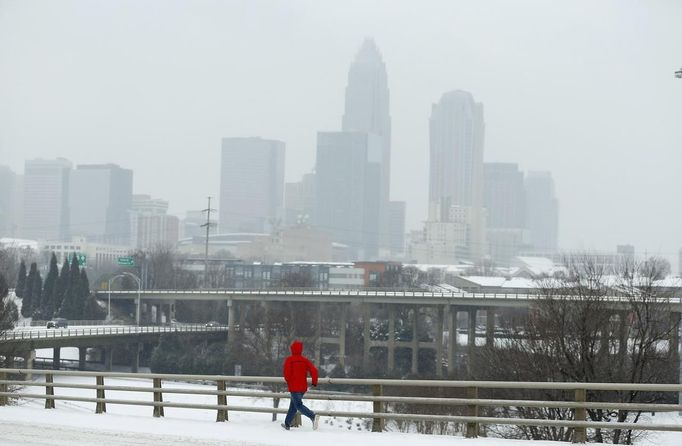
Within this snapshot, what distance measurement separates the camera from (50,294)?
114062mm

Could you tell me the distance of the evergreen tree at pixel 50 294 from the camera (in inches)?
4414

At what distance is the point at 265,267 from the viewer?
16975 cm

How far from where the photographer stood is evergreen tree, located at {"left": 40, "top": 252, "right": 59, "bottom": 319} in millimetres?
112125

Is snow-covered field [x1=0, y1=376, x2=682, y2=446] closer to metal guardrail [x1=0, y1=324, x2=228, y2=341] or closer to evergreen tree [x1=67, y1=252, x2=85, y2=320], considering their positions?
metal guardrail [x1=0, y1=324, x2=228, y2=341]

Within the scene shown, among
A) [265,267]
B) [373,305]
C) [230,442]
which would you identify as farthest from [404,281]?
[230,442]

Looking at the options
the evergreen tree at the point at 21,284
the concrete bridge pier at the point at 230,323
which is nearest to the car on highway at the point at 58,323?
the evergreen tree at the point at 21,284

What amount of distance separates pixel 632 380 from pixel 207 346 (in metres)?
71.9

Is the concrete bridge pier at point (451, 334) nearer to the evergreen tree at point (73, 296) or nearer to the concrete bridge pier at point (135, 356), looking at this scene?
the concrete bridge pier at point (135, 356)

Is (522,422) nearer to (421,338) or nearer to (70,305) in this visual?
(421,338)

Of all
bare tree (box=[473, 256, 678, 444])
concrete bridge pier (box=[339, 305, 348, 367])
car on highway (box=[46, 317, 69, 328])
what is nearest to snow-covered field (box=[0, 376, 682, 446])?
bare tree (box=[473, 256, 678, 444])

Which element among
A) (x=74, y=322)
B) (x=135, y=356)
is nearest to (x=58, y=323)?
(x=74, y=322)

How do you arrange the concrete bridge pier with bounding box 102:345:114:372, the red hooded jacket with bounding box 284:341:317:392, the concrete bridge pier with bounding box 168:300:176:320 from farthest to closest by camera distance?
1. the concrete bridge pier with bounding box 168:300:176:320
2. the concrete bridge pier with bounding box 102:345:114:372
3. the red hooded jacket with bounding box 284:341:317:392

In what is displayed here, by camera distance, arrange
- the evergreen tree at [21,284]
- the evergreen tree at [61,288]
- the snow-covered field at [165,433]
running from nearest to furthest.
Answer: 1. the snow-covered field at [165,433]
2. the evergreen tree at [61,288]
3. the evergreen tree at [21,284]

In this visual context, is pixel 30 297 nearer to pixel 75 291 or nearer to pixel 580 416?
pixel 75 291
